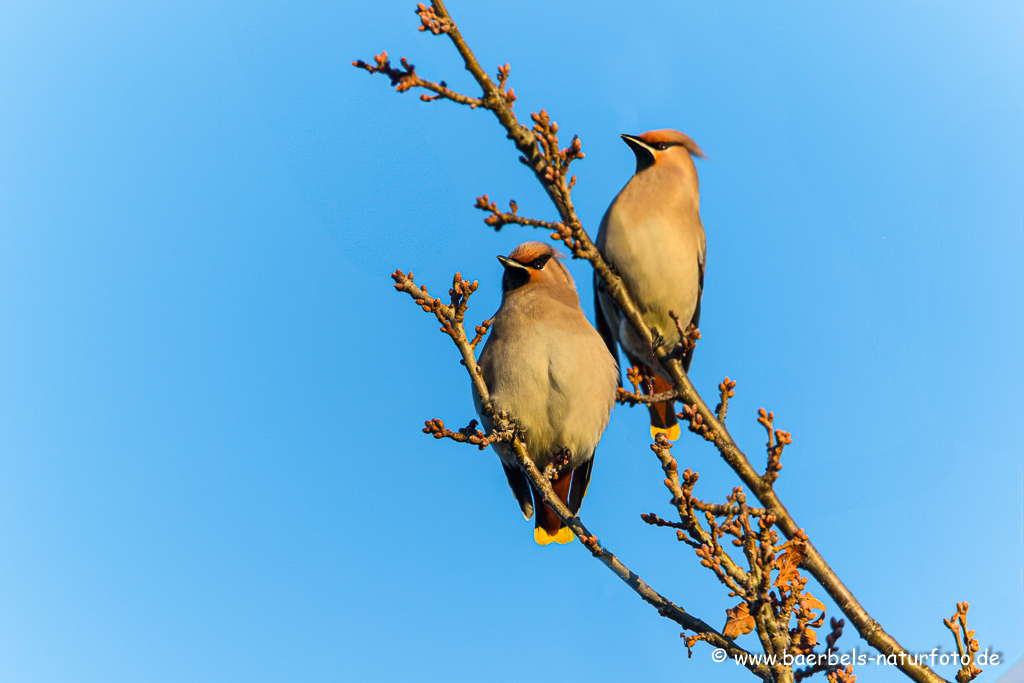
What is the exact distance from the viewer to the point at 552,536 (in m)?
4.40

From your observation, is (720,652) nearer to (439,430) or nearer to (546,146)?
(439,430)

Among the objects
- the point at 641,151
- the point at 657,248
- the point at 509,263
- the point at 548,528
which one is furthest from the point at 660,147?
the point at 548,528

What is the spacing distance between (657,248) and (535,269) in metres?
0.68

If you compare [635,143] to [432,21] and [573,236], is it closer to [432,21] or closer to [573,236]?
[573,236]

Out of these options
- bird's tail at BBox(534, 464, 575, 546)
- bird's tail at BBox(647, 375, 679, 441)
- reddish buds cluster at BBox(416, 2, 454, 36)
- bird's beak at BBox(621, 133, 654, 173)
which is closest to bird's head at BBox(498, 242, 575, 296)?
bird's beak at BBox(621, 133, 654, 173)

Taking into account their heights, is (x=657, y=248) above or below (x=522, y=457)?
above

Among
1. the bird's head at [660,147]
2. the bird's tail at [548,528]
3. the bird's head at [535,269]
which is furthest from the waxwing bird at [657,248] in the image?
the bird's tail at [548,528]

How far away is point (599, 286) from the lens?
4.48 m

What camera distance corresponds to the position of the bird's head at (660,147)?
482 cm

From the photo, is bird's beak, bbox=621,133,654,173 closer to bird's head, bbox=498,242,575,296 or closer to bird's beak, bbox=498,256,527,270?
bird's head, bbox=498,242,575,296

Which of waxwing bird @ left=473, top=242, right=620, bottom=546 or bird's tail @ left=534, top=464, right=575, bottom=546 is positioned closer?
waxwing bird @ left=473, top=242, right=620, bottom=546

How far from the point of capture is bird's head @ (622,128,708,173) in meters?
4.82

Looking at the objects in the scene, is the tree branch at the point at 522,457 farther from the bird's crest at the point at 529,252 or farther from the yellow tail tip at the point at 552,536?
the bird's crest at the point at 529,252

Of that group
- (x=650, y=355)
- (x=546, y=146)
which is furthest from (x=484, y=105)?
(x=650, y=355)
